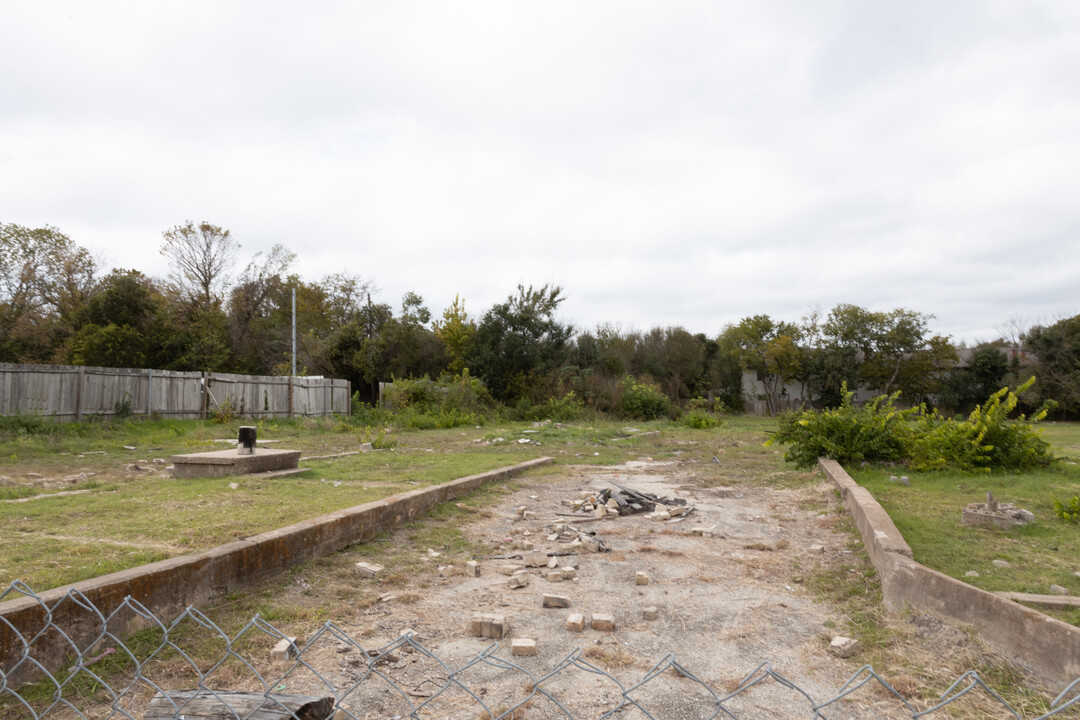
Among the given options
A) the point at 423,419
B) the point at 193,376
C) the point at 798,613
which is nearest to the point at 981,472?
the point at 798,613

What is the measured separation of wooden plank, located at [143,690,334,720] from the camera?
205 cm

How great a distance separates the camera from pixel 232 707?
6.78 feet

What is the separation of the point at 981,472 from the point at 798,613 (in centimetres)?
638

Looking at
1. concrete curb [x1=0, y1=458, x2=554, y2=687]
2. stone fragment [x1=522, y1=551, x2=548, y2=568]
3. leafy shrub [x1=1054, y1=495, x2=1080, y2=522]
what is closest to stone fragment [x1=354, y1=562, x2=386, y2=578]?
concrete curb [x1=0, y1=458, x2=554, y2=687]

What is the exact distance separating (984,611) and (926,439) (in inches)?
267

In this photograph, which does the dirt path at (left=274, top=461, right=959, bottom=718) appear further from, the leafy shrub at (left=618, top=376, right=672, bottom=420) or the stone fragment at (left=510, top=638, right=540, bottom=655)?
the leafy shrub at (left=618, top=376, right=672, bottom=420)

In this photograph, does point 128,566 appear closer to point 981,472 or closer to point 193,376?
point 981,472

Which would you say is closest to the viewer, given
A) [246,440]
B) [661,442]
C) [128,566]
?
[128,566]

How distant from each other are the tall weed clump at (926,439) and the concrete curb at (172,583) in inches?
283

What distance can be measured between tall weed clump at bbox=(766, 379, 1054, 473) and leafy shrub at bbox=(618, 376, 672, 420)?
16450 mm

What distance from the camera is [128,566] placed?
3.71m

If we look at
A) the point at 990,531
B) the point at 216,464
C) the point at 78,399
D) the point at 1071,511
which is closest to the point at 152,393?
the point at 78,399

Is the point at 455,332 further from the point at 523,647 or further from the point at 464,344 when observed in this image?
the point at 523,647

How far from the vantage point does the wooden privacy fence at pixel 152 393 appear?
13898 mm
